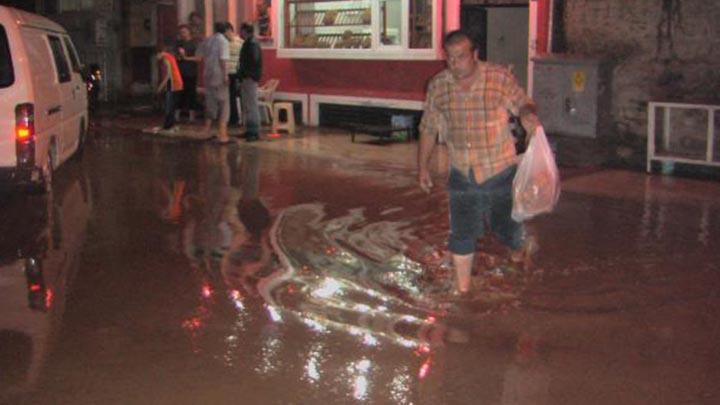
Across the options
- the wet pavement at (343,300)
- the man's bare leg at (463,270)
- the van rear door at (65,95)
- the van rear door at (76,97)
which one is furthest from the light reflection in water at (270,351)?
the van rear door at (76,97)

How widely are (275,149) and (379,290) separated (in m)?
7.86

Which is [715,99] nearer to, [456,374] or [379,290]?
[379,290]

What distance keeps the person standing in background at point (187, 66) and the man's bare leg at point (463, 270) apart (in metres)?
11.0

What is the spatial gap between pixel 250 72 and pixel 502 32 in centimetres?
414

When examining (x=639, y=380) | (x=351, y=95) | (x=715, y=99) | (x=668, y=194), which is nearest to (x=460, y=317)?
(x=639, y=380)

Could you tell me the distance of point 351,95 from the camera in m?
17.1

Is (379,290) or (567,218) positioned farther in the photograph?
(567,218)

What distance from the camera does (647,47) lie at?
463 inches

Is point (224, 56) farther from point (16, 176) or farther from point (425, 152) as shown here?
point (425, 152)

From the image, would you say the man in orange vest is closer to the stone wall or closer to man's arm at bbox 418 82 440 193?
the stone wall

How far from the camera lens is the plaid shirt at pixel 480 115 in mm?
6270

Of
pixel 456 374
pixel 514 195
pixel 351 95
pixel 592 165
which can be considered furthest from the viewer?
pixel 351 95

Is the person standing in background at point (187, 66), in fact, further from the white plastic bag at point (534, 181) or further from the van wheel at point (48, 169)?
the white plastic bag at point (534, 181)

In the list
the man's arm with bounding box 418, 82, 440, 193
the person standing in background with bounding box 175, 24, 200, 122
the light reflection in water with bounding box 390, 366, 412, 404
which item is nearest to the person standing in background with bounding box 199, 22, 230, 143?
the person standing in background with bounding box 175, 24, 200, 122
